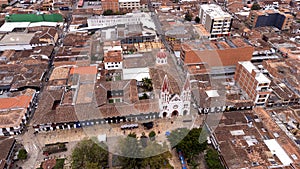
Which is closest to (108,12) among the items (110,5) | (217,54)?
(110,5)

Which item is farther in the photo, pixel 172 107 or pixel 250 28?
pixel 250 28

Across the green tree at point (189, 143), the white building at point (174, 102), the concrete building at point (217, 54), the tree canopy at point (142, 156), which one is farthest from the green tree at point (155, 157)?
the concrete building at point (217, 54)

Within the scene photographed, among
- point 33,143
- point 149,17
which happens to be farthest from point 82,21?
point 33,143

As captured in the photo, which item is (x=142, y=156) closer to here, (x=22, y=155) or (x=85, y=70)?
(x=22, y=155)

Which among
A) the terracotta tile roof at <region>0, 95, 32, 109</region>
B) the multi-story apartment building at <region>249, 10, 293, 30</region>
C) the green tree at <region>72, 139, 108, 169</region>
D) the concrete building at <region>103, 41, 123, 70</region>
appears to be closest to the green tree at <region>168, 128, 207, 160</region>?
the green tree at <region>72, 139, 108, 169</region>

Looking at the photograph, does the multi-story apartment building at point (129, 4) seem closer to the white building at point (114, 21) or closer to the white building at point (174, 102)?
the white building at point (114, 21)

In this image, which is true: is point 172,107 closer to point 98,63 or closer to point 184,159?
point 184,159
